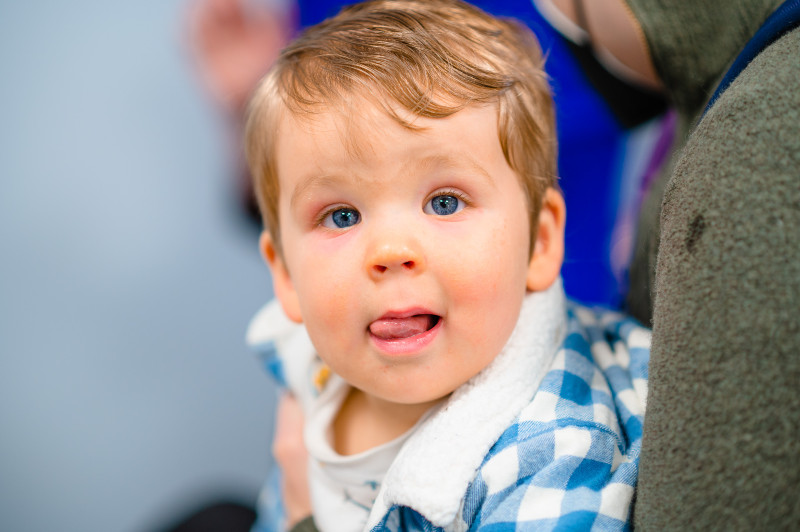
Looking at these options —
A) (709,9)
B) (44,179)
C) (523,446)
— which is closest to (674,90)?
(709,9)

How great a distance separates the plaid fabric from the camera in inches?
19.4

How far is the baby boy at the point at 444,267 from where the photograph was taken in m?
0.53

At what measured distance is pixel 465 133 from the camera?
0.55 metres

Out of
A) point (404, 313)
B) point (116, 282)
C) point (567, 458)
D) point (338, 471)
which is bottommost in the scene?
point (116, 282)

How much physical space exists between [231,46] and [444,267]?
1075mm

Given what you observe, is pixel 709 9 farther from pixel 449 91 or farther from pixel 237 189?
pixel 237 189

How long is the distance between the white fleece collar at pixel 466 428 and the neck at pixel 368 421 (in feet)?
0.18

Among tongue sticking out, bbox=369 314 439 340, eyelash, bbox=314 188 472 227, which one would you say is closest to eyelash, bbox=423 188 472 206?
eyelash, bbox=314 188 472 227

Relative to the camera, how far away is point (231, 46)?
4.58 ft

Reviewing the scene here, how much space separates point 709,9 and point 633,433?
426 millimetres

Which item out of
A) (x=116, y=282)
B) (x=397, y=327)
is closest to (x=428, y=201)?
(x=397, y=327)

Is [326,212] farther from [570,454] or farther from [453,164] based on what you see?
[570,454]

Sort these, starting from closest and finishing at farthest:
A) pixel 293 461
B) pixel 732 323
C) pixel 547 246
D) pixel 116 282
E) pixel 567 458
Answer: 1. pixel 732 323
2. pixel 567 458
3. pixel 547 246
4. pixel 293 461
5. pixel 116 282

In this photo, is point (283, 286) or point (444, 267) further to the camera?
point (283, 286)
